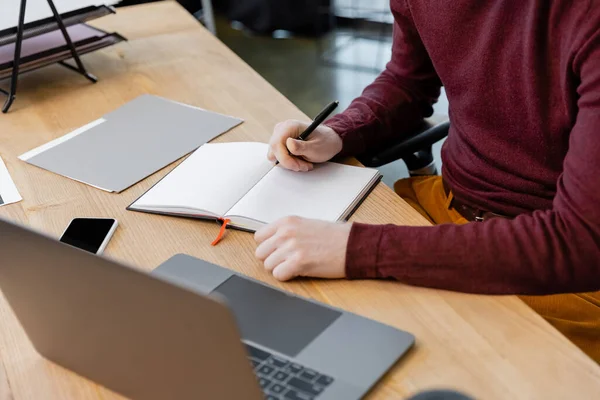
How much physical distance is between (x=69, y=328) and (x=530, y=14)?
0.74 m

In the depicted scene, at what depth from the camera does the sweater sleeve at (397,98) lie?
47.1 inches

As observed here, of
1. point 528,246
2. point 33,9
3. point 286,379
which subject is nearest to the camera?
point 286,379

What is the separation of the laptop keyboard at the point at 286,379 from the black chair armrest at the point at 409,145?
583 mm

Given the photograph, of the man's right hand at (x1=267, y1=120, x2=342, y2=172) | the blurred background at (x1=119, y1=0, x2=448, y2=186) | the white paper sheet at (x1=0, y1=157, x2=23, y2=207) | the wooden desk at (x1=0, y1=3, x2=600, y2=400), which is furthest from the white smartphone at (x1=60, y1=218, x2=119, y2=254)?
the blurred background at (x1=119, y1=0, x2=448, y2=186)

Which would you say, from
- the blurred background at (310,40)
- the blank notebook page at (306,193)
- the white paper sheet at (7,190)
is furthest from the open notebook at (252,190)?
the blurred background at (310,40)

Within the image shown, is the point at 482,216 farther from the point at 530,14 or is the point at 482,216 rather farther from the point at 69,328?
the point at 69,328

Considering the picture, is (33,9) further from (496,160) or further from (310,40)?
(310,40)

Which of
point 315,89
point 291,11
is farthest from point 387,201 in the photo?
point 291,11

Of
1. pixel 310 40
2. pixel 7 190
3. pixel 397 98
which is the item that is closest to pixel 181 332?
pixel 7 190

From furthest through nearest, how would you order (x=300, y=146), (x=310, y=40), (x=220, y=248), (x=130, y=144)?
1. (x=310, y=40)
2. (x=130, y=144)
3. (x=300, y=146)
4. (x=220, y=248)

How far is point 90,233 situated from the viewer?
99cm

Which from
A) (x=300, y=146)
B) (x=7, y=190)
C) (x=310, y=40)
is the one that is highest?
(x=300, y=146)

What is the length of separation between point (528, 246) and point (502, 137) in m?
0.29

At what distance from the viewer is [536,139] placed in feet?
3.21
